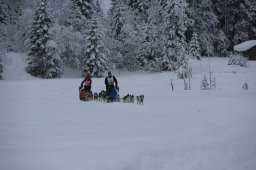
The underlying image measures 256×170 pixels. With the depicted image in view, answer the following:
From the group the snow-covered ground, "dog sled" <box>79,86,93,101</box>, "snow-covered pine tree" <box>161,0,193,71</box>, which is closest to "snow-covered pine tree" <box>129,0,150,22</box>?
"snow-covered pine tree" <box>161,0,193,71</box>

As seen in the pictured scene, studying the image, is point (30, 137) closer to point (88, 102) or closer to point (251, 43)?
point (88, 102)

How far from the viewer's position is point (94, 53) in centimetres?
3638

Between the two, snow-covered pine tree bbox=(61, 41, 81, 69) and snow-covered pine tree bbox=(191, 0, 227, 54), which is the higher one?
snow-covered pine tree bbox=(191, 0, 227, 54)

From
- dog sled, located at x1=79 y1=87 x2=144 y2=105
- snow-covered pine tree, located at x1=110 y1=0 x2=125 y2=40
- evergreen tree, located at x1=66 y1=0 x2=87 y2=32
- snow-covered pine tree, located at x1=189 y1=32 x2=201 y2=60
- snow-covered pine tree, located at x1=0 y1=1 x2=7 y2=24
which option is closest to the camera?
dog sled, located at x1=79 y1=87 x2=144 y2=105

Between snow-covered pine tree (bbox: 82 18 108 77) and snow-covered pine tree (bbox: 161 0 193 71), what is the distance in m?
6.72

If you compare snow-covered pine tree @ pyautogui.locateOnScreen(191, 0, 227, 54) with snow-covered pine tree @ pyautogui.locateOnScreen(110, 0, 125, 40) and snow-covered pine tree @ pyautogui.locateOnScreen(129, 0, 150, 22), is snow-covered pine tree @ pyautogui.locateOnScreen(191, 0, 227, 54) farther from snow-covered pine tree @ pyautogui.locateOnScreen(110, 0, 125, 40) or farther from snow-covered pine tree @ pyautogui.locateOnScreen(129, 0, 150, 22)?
snow-covered pine tree @ pyautogui.locateOnScreen(110, 0, 125, 40)

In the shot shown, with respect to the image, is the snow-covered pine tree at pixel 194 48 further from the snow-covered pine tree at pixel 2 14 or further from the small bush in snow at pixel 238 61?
the snow-covered pine tree at pixel 2 14

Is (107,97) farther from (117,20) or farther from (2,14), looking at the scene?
(2,14)

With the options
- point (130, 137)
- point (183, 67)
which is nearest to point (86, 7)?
point (183, 67)

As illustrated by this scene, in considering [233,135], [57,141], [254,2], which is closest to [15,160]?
[57,141]

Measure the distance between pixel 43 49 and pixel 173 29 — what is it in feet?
45.9

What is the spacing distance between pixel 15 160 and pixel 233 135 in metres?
5.80

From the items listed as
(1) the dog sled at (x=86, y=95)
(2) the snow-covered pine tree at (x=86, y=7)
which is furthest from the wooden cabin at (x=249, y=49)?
(1) the dog sled at (x=86, y=95)

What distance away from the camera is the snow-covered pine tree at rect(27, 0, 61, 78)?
35.5 meters
